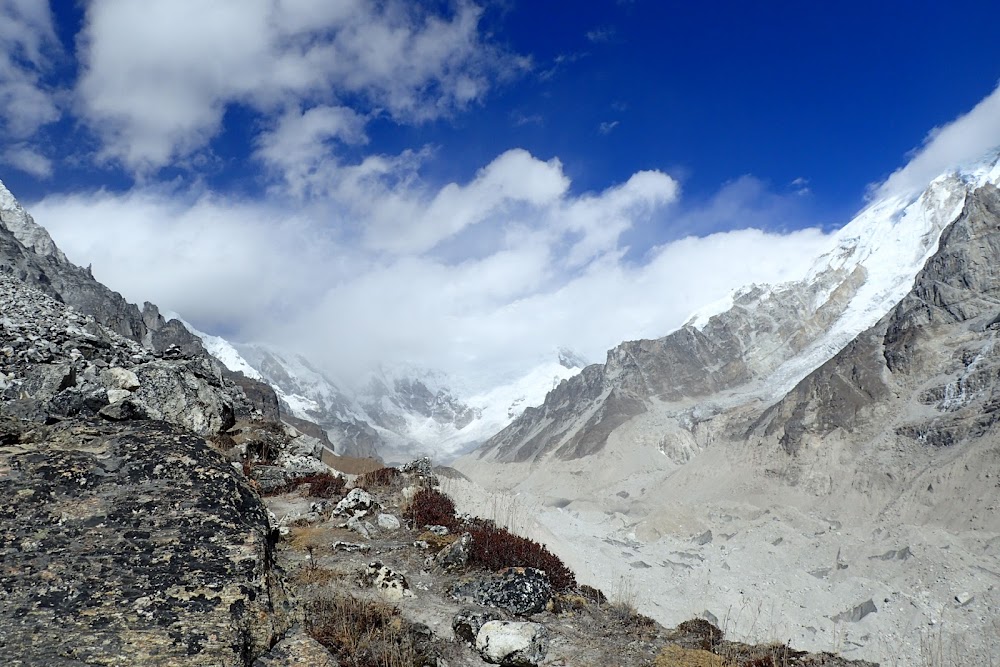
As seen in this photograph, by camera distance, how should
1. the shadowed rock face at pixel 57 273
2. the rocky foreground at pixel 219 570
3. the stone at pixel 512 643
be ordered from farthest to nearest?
the shadowed rock face at pixel 57 273 → the stone at pixel 512 643 → the rocky foreground at pixel 219 570

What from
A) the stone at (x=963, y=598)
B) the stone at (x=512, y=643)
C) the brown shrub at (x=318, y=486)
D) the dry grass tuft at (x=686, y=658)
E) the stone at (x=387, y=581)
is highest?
the brown shrub at (x=318, y=486)

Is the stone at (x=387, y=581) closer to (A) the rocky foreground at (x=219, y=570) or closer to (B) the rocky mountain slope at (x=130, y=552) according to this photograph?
(A) the rocky foreground at (x=219, y=570)

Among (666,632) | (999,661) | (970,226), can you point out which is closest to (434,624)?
(666,632)

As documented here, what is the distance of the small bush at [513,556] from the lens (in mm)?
10297

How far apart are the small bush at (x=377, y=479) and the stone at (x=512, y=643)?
8.96m

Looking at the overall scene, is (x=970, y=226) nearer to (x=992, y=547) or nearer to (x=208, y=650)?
(x=992, y=547)

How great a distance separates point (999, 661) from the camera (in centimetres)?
3023

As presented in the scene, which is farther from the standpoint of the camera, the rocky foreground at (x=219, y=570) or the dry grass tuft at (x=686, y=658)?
the dry grass tuft at (x=686, y=658)

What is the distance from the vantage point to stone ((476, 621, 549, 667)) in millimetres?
7273

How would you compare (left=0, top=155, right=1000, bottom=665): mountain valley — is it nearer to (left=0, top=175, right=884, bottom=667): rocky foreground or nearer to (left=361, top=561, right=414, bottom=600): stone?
(left=0, top=175, right=884, bottom=667): rocky foreground

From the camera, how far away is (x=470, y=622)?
7.98 metres

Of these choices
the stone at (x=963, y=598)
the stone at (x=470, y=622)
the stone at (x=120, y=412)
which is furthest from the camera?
the stone at (x=963, y=598)

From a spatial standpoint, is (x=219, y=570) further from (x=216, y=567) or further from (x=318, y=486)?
(x=318, y=486)

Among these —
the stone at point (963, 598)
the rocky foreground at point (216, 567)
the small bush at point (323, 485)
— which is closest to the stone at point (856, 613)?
the stone at point (963, 598)
